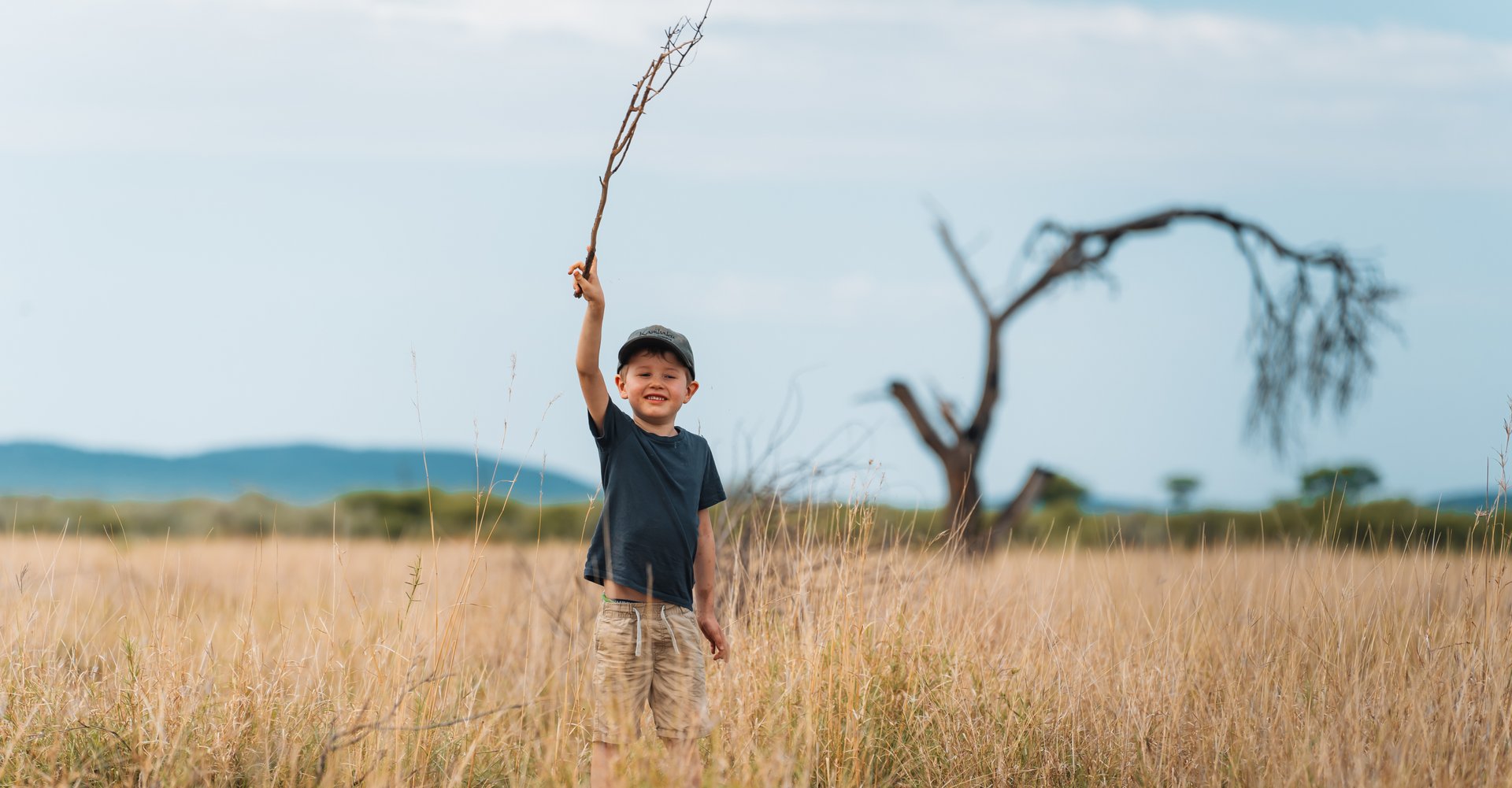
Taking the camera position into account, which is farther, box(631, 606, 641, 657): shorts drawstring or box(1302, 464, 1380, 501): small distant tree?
box(1302, 464, 1380, 501): small distant tree

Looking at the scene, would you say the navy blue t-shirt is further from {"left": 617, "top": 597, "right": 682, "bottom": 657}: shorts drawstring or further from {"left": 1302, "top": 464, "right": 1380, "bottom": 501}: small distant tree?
{"left": 1302, "top": 464, "right": 1380, "bottom": 501}: small distant tree

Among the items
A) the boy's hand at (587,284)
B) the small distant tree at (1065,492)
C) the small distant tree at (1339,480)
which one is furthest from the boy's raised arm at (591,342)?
the small distant tree at (1065,492)

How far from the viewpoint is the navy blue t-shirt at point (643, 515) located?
3.51 metres

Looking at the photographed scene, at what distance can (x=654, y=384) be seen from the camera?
3.58 m

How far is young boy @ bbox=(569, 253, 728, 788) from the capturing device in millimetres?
3488

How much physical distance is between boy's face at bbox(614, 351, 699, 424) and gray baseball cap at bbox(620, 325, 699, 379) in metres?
0.02

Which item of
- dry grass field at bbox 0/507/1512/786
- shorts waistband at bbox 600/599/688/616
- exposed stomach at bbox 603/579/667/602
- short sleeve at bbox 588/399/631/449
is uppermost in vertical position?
short sleeve at bbox 588/399/631/449

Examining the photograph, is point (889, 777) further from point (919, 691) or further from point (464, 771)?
point (464, 771)

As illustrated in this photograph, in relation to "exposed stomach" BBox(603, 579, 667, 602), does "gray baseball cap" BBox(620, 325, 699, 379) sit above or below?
above

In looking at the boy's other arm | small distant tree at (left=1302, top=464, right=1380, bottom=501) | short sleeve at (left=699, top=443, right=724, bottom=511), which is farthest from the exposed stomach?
small distant tree at (left=1302, top=464, right=1380, bottom=501)

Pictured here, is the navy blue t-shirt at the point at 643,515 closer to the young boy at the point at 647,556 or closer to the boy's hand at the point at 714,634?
the young boy at the point at 647,556

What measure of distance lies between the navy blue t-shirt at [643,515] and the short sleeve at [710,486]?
0.14 metres

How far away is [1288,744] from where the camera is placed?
13.0 feet

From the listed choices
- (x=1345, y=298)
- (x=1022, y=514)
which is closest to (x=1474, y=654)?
(x=1022, y=514)
